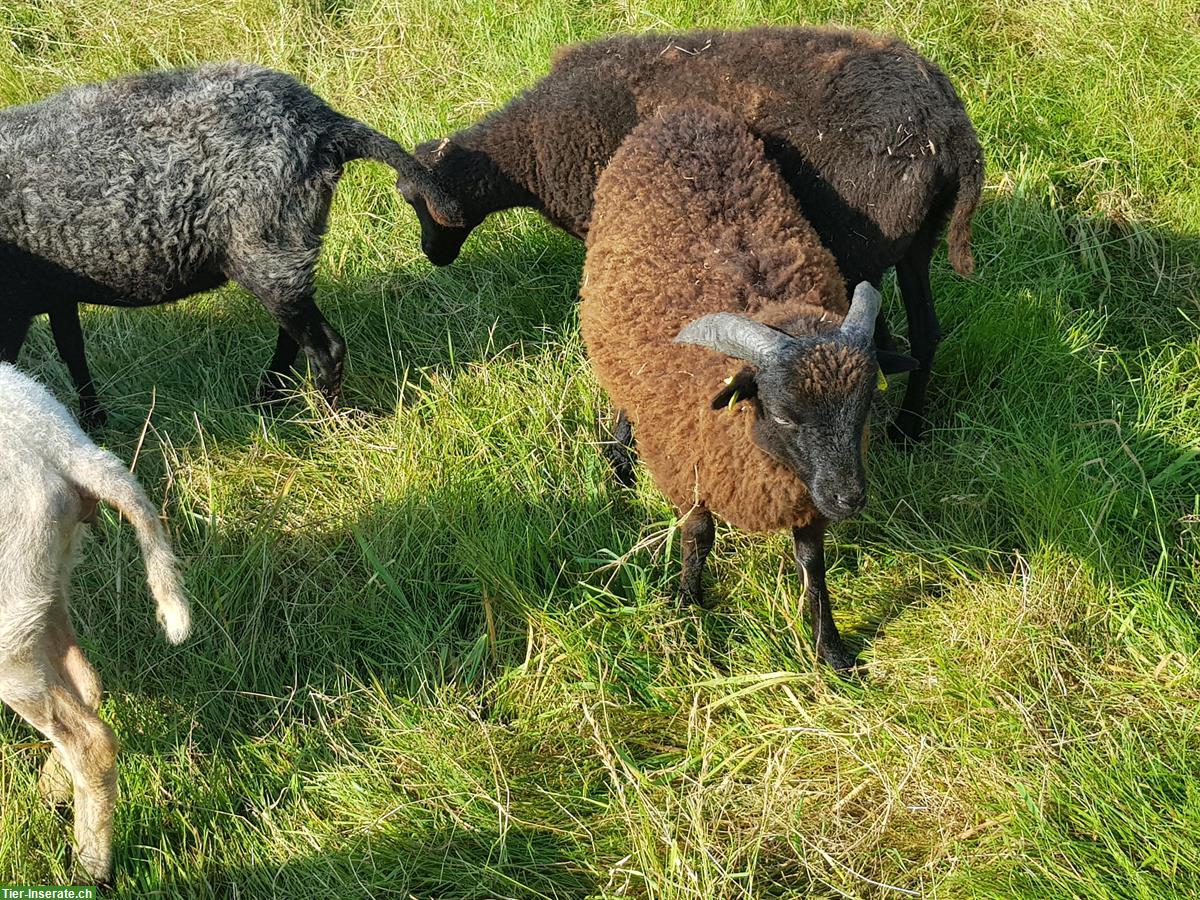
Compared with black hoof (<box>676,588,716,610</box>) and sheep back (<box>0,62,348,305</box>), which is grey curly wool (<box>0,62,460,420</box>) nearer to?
sheep back (<box>0,62,348,305</box>)

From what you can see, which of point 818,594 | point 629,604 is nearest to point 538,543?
point 629,604

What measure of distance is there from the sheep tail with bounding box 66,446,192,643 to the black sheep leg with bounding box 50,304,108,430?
1.97m

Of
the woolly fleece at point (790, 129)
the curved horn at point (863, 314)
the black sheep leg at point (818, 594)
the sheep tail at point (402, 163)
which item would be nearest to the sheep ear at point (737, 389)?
the curved horn at point (863, 314)

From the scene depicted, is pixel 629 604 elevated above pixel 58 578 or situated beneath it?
situated beneath

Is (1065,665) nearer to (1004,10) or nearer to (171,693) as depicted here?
(171,693)

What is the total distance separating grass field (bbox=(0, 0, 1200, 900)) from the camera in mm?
3406

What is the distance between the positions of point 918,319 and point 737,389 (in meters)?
1.73

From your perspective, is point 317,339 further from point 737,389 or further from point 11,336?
point 737,389

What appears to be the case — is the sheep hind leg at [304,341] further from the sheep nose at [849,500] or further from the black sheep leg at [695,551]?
the sheep nose at [849,500]

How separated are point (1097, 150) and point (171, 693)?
17.9 ft

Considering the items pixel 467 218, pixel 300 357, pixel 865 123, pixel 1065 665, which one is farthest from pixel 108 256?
pixel 1065 665

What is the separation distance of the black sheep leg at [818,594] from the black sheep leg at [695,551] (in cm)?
33

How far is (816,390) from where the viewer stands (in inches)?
135

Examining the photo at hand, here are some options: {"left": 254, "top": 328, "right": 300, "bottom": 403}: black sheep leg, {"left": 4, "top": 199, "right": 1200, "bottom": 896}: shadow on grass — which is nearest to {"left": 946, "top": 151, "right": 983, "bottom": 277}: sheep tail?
{"left": 4, "top": 199, "right": 1200, "bottom": 896}: shadow on grass
